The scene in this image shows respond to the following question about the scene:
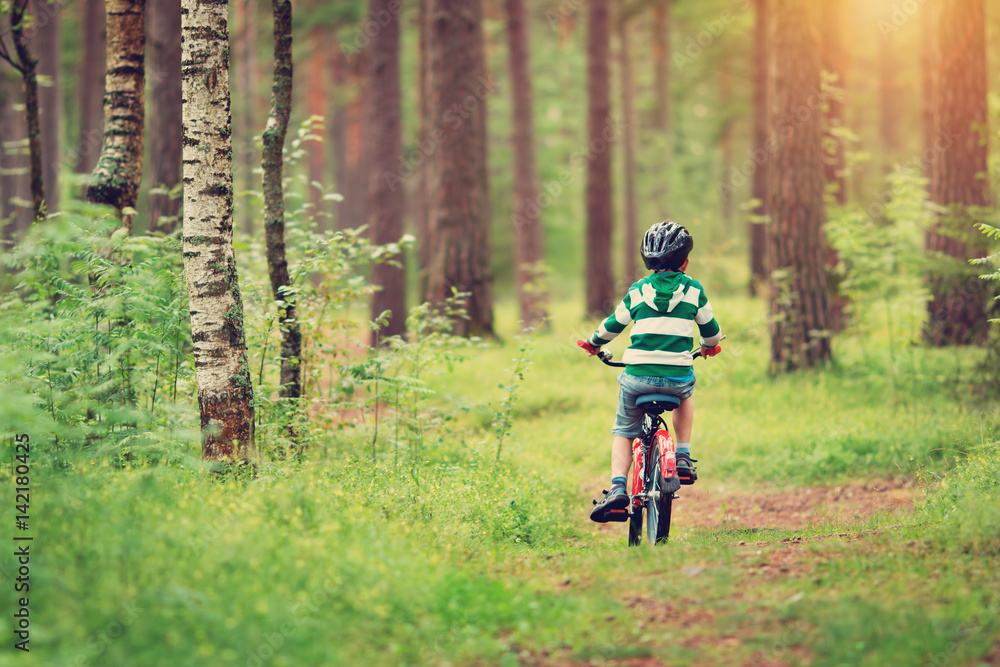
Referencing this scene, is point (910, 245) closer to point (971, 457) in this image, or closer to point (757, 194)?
point (971, 457)

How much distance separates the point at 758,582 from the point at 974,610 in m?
1.13

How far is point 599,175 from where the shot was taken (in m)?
18.1

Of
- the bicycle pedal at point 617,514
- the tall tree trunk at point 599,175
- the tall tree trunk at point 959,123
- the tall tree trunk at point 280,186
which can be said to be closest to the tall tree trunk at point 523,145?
the tall tree trunk at point 599,175

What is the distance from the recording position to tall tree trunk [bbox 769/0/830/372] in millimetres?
11336

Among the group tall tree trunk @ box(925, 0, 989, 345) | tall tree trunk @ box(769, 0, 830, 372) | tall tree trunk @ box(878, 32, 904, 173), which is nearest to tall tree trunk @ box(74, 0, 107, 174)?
tall tree trunk @ box(769, 0, 830, 372)

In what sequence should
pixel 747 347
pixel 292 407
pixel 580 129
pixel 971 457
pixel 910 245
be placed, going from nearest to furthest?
1. pixel 971 457
2. pixel 292 407
3. pixel 910 245
4. pixel 747 347
5. pixel 580 129

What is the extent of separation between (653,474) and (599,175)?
1333 cm

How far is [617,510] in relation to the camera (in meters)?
5.55

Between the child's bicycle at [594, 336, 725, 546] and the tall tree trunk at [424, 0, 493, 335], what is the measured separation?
26.3 ft

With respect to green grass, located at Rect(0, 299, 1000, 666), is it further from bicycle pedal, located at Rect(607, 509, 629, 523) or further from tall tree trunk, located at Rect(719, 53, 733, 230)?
tall tree trunk, located at Rect(719, 53, 733, 230)

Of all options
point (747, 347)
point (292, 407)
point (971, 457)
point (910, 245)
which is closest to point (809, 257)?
point (910, 245)

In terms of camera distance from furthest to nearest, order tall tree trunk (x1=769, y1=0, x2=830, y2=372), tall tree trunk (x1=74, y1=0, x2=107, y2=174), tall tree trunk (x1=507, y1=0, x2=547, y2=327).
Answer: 1. tall tree trunk (x1=74, y1=0, x2=107, y2=174)
2. tall tree trunk (x1=507, y1=0, x2=547, y2=327)
3. tall tree trunk (x1=769, y1=0, x2=830, y2=372)

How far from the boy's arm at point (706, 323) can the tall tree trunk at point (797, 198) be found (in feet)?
19.5

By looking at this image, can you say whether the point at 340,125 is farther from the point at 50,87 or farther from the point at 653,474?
the point at 653,474
